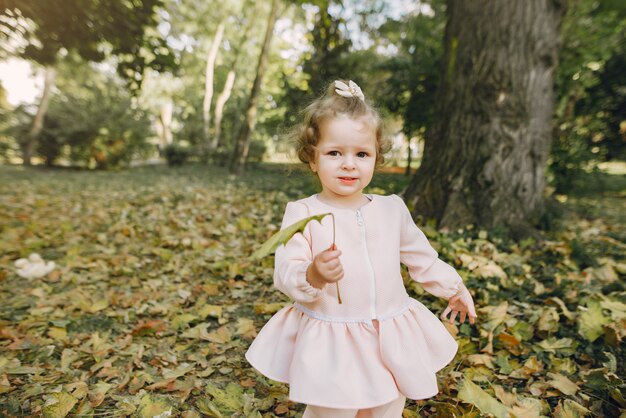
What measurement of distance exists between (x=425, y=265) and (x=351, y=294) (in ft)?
1.25

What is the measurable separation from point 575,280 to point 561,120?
17.2 feet

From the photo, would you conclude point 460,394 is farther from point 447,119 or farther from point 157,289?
point 447,119

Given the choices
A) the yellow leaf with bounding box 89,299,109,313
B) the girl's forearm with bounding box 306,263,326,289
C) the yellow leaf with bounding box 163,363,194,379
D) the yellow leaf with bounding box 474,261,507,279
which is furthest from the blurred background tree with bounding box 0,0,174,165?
the yellow leaf with bounding box 474,261,507,279

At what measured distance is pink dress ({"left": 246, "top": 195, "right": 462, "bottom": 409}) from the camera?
4.37 feet

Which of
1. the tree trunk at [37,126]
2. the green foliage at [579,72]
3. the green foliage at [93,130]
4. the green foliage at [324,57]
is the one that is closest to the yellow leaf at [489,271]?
the green foliage at [579,72]

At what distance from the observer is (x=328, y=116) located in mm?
1497

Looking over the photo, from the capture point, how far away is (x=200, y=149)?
Result: 18.7 meters

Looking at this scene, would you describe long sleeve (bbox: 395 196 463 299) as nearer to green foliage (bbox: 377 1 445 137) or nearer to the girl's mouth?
the girl's mouth

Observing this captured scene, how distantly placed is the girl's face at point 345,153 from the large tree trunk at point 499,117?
2540 mm

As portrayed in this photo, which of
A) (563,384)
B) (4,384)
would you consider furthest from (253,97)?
(563,384)

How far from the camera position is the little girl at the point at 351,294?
133 centimetres

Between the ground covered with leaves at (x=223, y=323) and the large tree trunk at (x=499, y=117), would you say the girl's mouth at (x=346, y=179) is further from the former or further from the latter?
the large tree trunk at (x=499, y=117)

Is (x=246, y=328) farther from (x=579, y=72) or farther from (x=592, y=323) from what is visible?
(x=579, y=72)

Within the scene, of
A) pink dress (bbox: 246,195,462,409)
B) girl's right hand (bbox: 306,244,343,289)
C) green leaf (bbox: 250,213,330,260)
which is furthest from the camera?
pink dress (bbox: 246,195,462,409)
